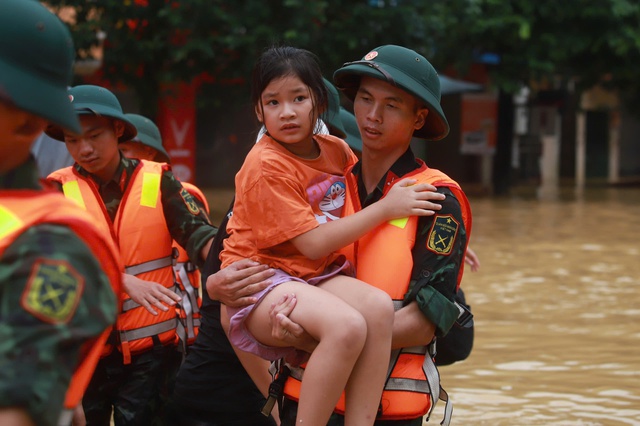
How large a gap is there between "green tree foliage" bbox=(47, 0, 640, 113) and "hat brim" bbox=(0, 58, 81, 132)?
14067 mm

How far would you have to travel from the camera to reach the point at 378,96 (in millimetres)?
3338

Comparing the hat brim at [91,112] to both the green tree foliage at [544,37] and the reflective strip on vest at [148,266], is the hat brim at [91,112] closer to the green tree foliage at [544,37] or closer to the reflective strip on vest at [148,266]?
the reflective strip on vest at [148,266]

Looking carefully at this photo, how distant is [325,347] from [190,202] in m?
1.72

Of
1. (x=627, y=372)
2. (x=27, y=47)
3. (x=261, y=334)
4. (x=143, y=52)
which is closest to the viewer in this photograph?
(x=27, y=47)

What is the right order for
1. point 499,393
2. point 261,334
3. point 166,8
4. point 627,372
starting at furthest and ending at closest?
point 166,8, point 627,372, point 499,393, point 261,334

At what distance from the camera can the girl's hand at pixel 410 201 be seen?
315 cm

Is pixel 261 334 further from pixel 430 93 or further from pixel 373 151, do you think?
pixel 430 93

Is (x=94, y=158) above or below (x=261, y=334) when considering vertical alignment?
above

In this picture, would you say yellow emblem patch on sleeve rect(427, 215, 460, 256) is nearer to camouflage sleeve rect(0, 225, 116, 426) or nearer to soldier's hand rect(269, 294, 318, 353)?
soldier's hand rect(269, 294, 318, 353)

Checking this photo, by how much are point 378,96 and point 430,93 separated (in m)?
0.16

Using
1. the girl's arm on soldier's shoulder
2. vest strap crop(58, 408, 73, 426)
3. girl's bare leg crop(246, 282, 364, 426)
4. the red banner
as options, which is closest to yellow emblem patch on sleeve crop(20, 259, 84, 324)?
vest strap crop(58, 408, 73, 426)

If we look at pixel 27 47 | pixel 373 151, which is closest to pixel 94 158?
pixel 373 151

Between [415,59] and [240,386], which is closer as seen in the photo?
[415,59]

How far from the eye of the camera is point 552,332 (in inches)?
344
